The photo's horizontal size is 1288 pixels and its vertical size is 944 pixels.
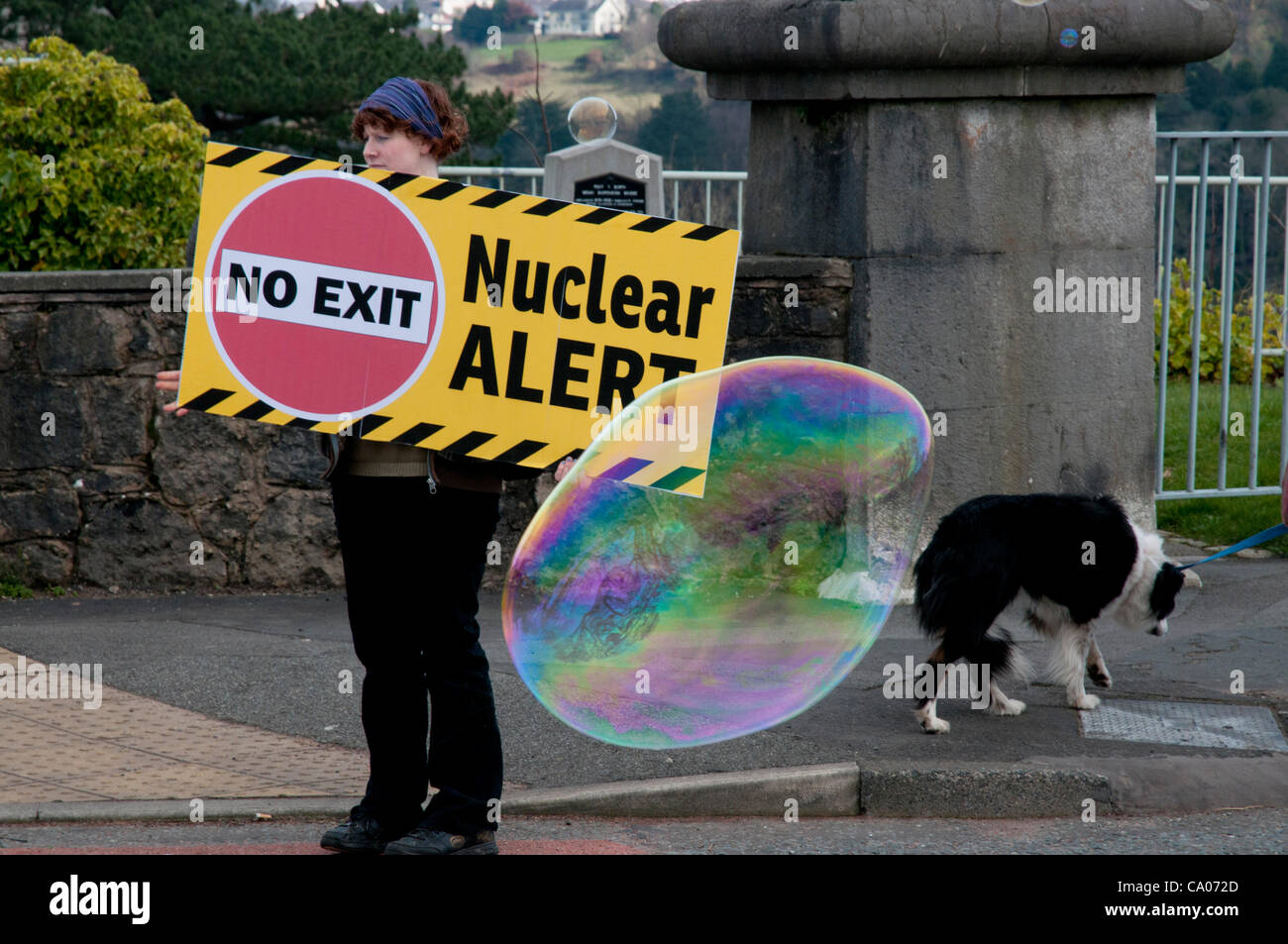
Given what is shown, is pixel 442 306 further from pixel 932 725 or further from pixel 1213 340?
pixel 1213 340

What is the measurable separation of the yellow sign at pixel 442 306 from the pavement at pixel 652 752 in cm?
145

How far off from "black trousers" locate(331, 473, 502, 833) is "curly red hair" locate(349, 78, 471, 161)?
3.12ft

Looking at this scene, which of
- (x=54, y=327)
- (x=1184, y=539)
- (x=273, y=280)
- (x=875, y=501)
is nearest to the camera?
(x=273, y=280)

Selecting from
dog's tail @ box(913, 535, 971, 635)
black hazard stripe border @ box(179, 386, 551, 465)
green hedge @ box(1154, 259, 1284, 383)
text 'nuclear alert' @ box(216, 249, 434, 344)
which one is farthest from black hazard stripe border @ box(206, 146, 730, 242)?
green hedge @ box(1154, 259, 1284, 383)

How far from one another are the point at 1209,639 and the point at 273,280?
4975 mm

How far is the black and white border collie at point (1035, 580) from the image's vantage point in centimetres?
606

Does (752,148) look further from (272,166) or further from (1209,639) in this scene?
(272,166)

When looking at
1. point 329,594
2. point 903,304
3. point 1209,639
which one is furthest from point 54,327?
point 1209,639

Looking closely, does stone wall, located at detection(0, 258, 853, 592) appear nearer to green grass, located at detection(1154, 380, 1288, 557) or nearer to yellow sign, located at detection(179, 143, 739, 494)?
green grass, located at detection(1154, 380, 1288, 557)

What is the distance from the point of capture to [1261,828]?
17.5ft

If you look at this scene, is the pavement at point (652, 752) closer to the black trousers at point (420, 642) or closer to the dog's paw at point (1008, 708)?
the dog's paw at point (1008, 708)

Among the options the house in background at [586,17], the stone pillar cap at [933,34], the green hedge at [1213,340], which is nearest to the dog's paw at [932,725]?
the stone pillar cap at [933,34]

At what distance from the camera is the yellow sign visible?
14.6ft

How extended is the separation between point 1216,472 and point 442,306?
23.8 ft
